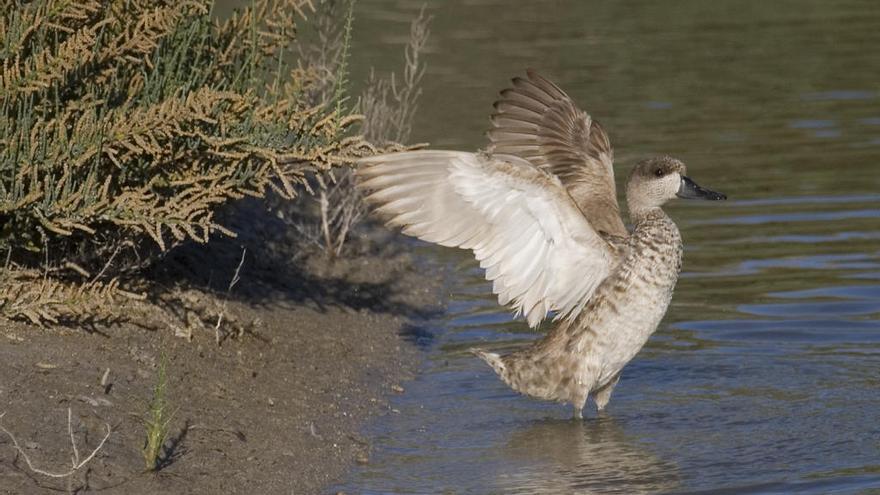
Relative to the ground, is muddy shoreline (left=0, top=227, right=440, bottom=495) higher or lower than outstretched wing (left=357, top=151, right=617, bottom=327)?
lower

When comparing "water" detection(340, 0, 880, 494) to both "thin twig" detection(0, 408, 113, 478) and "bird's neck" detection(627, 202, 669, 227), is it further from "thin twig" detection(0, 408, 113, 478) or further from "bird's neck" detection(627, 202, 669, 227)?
"thin twig" detection(0, 408, 113, 478)

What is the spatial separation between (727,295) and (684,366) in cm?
146

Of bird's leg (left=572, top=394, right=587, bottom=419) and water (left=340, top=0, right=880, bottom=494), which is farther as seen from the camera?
bird's leg (left=572, top=394, right=587, bottom=419)

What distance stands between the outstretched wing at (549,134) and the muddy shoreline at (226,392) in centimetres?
137

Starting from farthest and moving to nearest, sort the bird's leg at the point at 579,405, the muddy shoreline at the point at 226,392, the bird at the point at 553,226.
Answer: the bird's leg at the point at 579,405, the bird at the point at 553,226, the muddy shoreline at the point at 226,392

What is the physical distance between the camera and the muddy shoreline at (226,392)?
6395 millimetres

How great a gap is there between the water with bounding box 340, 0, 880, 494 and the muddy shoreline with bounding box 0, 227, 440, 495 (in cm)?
25

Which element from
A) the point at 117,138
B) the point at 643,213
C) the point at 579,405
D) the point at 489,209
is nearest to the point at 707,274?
the point at 643,213

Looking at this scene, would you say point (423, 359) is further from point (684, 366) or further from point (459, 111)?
point (459, 111)

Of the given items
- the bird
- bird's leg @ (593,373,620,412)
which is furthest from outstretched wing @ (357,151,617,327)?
bird's leg @ (593,373,620,412)

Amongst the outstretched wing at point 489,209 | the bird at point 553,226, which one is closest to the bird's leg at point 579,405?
the bird at point 553,226

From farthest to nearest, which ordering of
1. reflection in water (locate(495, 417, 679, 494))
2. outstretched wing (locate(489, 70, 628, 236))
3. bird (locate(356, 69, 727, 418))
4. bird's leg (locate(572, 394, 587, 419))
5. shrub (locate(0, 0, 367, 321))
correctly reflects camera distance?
outstretched wing (locate(489, 70, 628, 236)), bird's leg (locate(572, 394, 587, 419)), bird (locate(356, 69, 727, 418)), shrub (locate(0, 0, 367, 321)), reflection in water (locate(495, 417, 679, 494))

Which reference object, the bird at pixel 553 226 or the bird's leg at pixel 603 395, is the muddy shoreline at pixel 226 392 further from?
the bird's leg at pixel 603 395

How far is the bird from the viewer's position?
7.32 meters
